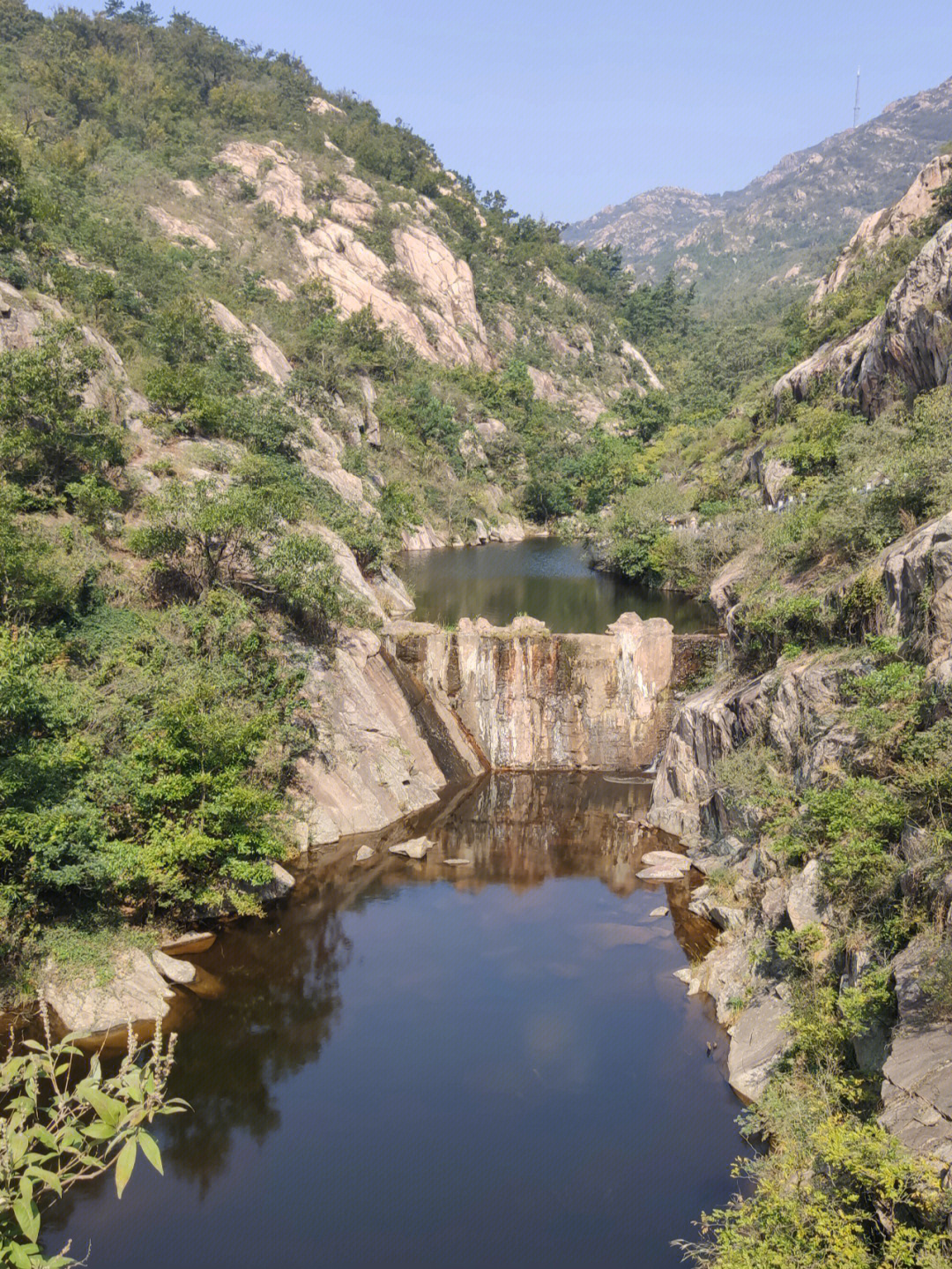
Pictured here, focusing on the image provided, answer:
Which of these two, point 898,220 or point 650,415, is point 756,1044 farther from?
point 650,415

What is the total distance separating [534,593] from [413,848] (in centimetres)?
2048

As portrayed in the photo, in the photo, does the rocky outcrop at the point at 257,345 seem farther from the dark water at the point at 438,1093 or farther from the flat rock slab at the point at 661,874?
the dark water at the point at 438,1093

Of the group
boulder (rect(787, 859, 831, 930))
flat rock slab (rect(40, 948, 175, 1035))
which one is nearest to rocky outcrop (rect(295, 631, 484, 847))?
flat rock slab (rect(40, 948, 175, 1035))

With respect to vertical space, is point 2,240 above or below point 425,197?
below

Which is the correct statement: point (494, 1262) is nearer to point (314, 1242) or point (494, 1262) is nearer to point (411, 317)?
point (314, 1242)

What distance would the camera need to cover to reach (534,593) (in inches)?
1572

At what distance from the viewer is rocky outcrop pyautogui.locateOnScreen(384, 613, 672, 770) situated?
2650cm

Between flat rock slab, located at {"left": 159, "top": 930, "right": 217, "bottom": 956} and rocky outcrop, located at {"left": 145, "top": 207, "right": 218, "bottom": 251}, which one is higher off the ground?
rocky outcrop, located at {"left": 145, "top": 207, "right": 218, "bottom": 251}

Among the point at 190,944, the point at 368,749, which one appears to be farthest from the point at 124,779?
the point at 368,749

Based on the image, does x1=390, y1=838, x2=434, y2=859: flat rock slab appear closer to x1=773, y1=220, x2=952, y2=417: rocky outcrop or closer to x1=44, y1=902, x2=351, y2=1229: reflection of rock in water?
x1=44, y1=902, x2=351, y2=1229: reflection of rock in water

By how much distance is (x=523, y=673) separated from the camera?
26.7 meters

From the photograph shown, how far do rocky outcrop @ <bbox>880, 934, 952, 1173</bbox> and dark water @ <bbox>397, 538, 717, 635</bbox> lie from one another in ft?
61.4

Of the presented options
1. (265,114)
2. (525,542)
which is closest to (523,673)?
(525,542)

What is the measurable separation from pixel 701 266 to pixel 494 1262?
686ft
